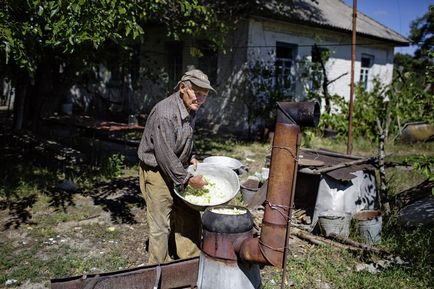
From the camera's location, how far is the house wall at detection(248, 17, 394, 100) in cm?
1261

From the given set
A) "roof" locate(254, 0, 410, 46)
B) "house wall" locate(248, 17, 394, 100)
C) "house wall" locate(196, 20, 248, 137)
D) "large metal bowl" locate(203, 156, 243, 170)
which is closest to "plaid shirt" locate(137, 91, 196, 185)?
"large metal bowl" locate(203, 156, 243, 170)

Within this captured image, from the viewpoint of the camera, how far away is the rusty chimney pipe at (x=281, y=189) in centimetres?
264

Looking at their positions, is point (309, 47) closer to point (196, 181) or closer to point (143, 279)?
point (196, 181)

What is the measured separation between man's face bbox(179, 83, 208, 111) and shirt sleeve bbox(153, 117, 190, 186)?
0.91 feet

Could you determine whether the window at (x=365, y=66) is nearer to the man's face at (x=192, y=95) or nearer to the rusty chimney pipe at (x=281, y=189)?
the man's face at (x=192, y=95)

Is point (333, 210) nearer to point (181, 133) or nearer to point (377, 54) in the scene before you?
point (181, 133)

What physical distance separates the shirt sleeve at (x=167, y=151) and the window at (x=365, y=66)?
16.3 meters

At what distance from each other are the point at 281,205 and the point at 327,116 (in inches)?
422

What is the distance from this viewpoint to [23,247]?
4.49m

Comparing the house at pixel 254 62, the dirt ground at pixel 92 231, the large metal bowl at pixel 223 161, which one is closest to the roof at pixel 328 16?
the house at pixel 254 62

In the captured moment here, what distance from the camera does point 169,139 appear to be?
11.2ft

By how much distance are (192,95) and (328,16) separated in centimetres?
1399

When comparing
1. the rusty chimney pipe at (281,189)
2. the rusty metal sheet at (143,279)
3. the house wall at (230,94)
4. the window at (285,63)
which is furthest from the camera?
the window at (285,63)

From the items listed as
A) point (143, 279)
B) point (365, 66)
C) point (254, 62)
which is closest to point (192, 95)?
point (143, 279)
